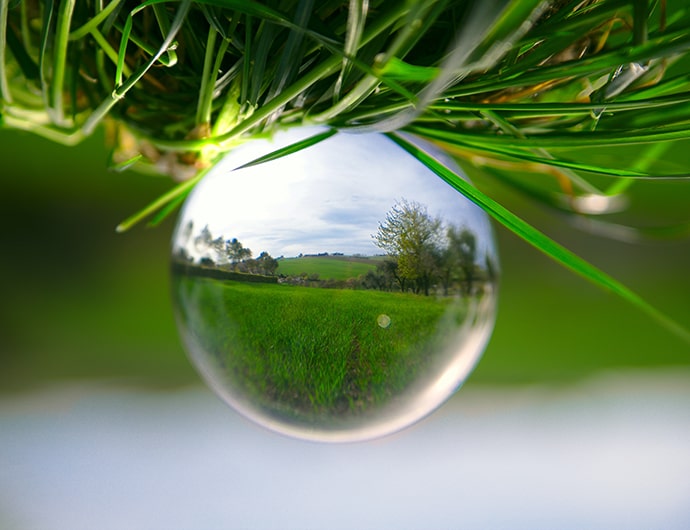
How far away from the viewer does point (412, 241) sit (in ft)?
0.63

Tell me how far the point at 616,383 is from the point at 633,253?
17.5 inches

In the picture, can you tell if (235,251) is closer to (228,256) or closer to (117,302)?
(228,256)

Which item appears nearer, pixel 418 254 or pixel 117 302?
pixel 418 254

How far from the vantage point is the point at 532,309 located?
4.15ft

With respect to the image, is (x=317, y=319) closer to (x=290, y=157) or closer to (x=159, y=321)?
(x=290, y=157)

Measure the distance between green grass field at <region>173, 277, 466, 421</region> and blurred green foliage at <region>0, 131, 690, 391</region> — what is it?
2.63 ft

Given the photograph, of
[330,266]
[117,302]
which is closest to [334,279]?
[330,266]

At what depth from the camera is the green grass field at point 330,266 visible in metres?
0.19

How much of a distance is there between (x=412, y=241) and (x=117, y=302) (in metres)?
1.01

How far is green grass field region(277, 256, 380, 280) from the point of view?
0.62 ft

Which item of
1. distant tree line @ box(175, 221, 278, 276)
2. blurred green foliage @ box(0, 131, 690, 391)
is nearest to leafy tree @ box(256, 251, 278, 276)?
distant tree line @ box(175, 221, 278, 276)

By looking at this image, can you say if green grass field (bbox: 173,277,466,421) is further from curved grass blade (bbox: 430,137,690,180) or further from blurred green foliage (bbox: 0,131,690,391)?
blurred green foliage (bbox: 0,131,690,391)

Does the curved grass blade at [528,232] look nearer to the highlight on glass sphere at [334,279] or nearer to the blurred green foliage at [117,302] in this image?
the highlight on glass sphere at [334,279]

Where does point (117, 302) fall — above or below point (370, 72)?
below
